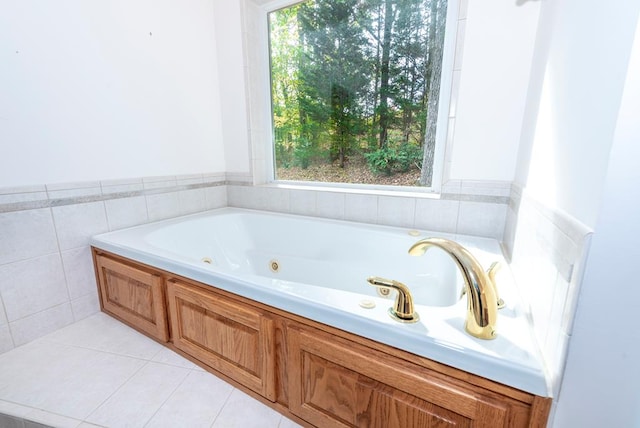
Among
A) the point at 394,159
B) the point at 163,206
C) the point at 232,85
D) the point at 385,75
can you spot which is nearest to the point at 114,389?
the point at 163,206

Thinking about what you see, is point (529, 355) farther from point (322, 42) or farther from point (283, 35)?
point (283, 35)

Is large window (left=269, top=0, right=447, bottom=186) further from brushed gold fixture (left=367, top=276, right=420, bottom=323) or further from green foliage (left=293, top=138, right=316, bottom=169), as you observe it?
brushed gold fixture (left=367, top=276, right=420, bottom=323)

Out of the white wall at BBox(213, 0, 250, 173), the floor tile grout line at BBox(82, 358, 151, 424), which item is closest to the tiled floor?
the floor tile grout line at BBox(82, 358, 151, 424)

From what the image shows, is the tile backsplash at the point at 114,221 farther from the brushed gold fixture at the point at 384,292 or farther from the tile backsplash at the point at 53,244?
the brushed gold fixture at the point at 384,292

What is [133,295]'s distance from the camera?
1.45 metres

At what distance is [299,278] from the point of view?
6.17 feet

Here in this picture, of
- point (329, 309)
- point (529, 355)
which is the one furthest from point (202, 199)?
point (529, 355)

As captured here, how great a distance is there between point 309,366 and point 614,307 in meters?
0.79

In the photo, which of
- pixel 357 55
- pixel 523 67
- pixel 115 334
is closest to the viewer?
pixel 523 67

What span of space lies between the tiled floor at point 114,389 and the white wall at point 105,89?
85 cm

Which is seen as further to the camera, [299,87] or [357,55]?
[299,87]

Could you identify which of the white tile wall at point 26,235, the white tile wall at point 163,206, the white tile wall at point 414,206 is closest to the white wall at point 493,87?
the white tile wall at point 414,206

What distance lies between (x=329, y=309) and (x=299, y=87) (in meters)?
1.86

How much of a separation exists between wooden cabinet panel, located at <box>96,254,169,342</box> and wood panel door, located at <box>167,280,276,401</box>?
0.31 ft
